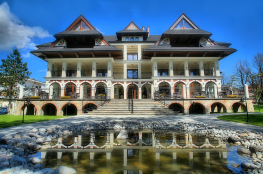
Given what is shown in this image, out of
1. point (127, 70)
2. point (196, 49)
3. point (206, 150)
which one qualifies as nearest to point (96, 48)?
point (127, 70)

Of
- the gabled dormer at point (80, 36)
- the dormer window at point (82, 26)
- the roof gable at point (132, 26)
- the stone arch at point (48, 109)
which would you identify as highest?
the roof gable at point (132, 26)

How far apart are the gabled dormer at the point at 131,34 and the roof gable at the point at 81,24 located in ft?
17.0

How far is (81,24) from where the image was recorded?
26.1 metres

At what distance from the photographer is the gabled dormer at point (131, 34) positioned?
92.5ft

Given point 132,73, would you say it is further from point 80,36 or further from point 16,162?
point 16,162

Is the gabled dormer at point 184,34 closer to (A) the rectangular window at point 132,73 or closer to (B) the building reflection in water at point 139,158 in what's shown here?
(A) the rectangular window at point 132,73

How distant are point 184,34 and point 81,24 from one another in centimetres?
1716

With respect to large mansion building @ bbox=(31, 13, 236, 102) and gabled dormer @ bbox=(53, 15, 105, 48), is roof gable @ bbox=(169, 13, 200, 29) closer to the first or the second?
large mansion building @ bbox=(31, 13, 236, 102)

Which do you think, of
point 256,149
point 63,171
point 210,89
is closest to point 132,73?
point 210,89

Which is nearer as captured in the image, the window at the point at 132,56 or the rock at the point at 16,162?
the rock at the point at 16,162

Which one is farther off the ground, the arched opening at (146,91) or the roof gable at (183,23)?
the roof gable at (183,23)

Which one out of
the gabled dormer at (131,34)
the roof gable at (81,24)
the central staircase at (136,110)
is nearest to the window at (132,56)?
the gabled dormer at (131,34)

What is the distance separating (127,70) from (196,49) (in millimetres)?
12372

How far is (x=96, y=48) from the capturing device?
24.0m
